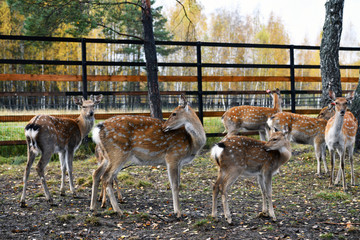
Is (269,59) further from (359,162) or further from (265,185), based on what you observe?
(265,185)

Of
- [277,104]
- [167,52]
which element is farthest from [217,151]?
[167,52]

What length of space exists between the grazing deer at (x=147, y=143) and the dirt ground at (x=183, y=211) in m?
0.34

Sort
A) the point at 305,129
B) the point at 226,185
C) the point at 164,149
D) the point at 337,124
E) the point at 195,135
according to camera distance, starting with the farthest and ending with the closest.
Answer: the point at 305,129 → the point at 337,124 → the point at 195,135 → the point at 164,149 → the point at 226,185

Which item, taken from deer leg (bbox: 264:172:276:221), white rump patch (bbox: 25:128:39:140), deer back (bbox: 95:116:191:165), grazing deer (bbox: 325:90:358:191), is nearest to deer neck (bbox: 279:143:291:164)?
deer leg (bbox: 264:172:276:221)

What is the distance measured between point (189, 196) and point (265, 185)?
139cm

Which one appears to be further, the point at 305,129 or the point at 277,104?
the point at 277,104

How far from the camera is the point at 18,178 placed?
6949 millimetres

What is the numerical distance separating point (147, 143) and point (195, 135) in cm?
68

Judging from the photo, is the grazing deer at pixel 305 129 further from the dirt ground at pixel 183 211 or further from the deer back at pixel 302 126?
the dirt ground at pixel 183 211

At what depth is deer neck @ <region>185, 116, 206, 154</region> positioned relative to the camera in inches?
204

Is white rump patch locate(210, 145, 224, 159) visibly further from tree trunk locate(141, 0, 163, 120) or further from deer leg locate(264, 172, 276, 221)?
tree trunk locate(141, 0, 163, 120)

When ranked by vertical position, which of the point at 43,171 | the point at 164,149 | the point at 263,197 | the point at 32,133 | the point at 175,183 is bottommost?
the point at 263,197

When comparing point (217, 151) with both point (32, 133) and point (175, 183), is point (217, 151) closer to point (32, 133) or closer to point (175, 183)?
point (175, 183)

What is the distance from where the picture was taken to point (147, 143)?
4.96 meters
